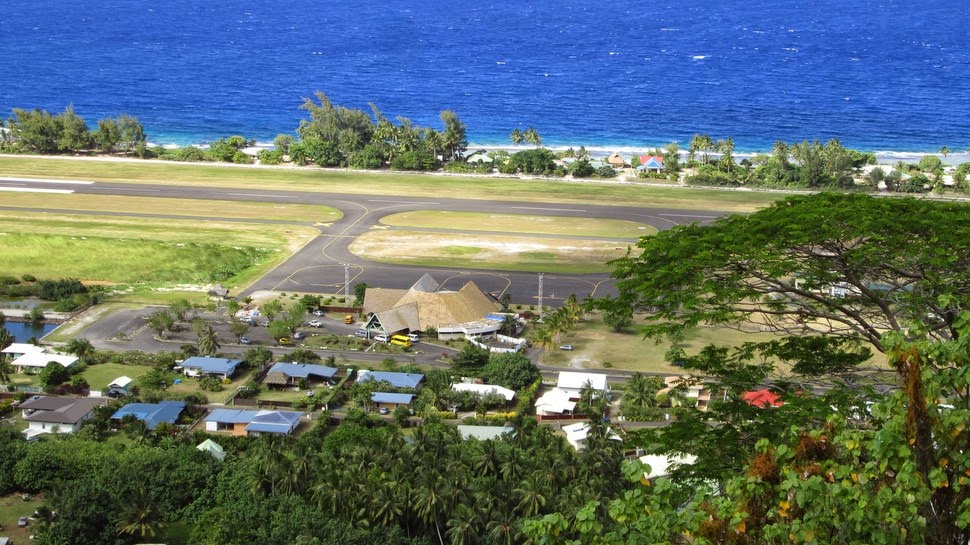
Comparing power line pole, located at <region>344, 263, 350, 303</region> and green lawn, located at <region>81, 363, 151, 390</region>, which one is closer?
green lawn, located at <region>81, 363, 151, 390</region>

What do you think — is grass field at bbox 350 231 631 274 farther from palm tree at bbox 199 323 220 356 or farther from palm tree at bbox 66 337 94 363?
palm tree at bbox 66 337 94 363

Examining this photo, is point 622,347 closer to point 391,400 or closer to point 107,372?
point 391,400

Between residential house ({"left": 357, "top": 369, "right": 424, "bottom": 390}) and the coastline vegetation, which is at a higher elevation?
the coastline vegetation

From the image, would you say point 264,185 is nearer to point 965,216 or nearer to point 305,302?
point 305,302

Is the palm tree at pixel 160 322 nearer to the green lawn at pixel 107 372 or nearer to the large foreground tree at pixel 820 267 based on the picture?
the green lawn at pixel 107 372

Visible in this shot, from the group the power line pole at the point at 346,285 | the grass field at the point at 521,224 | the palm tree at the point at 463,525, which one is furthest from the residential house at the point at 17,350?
the grass field at the point at 521,224

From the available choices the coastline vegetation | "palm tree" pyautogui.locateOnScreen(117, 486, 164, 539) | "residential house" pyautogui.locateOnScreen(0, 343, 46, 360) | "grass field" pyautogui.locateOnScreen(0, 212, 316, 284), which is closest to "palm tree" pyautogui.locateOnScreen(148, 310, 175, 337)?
"residential house" pyautogui.locateOnScreen(0, 343, 46, 360)

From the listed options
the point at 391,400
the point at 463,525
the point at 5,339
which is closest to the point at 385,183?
the point at 5,339
